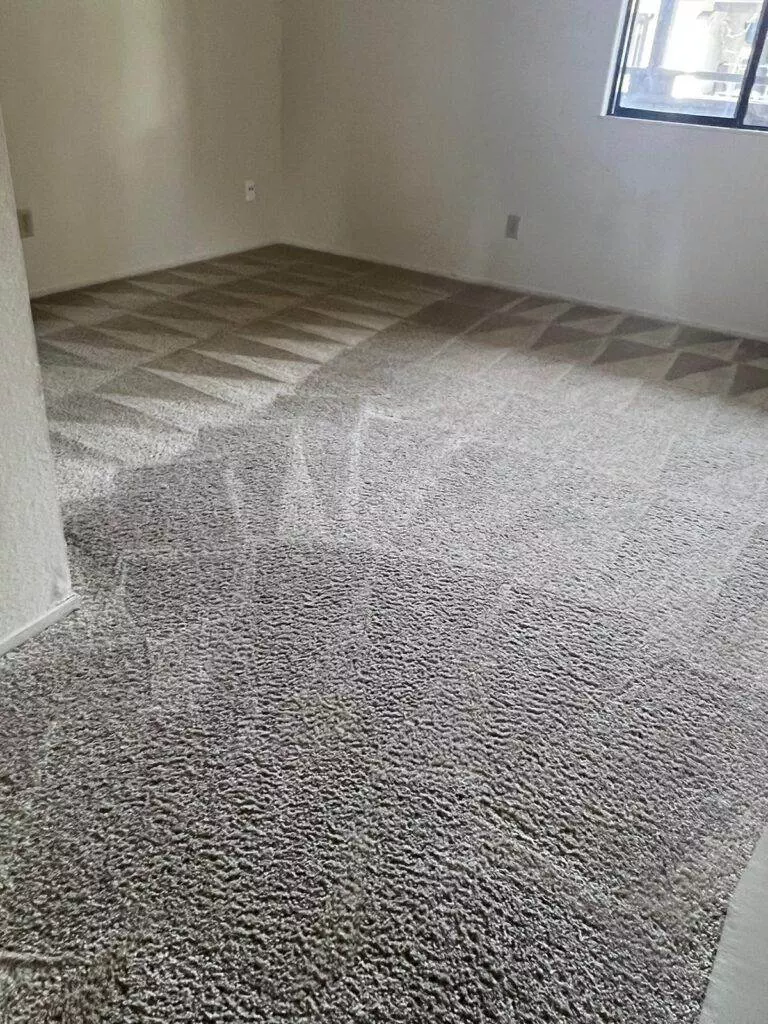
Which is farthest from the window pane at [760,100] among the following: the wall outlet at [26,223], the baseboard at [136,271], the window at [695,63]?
the wall outlet at [26,223]

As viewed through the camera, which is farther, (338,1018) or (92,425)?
(92,425)

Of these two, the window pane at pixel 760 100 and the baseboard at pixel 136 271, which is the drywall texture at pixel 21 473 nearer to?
the baseboard at pixel 136 271

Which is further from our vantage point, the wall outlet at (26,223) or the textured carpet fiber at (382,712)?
the wall outlet at (26,223)

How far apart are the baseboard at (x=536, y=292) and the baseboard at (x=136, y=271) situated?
0.41 meters

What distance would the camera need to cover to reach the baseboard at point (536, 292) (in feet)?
11.3

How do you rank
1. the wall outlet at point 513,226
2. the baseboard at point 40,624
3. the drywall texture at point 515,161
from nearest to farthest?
the baseboard at point 40,624, the drywall texture at point 515,161, the wall outlet at point 513,226

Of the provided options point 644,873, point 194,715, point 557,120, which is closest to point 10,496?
point 194,715

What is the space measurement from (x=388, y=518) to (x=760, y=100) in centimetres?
261

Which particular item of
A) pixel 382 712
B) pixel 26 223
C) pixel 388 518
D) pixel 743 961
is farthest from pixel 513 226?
pixel 743 961

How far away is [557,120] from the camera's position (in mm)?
3439

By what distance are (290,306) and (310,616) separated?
219 centimetres

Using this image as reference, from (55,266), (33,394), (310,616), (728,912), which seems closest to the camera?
(728,912)

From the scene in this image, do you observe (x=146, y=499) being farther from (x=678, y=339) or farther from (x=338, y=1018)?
(x=678, y=339)

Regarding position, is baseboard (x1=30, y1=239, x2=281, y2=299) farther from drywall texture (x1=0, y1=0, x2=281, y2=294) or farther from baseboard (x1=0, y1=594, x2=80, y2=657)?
baseboard (x1=0, y1=594, x2=80, y2=657)
